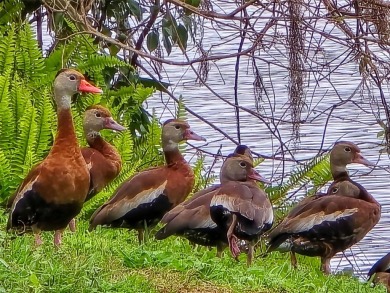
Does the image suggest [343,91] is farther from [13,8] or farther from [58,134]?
[58,134]

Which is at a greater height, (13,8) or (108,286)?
(13,8)

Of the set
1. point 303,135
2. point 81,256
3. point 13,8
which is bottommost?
point 303,135

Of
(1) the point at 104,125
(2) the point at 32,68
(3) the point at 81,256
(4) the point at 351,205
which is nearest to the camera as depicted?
(3) the point at 81,256

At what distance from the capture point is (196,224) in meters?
8.28

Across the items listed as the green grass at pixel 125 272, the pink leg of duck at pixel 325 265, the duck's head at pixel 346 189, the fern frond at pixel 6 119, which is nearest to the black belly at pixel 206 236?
the green grass at pixel 125 272

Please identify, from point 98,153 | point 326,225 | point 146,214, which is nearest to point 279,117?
point 98,153

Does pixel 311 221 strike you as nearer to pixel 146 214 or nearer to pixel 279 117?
pixel 146 214

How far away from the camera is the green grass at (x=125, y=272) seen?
563cm

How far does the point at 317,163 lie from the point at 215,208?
2685mm

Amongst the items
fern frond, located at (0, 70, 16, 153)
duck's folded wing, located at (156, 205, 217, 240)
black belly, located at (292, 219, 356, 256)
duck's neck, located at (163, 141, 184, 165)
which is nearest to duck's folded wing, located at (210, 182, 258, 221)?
duck's folded wing, located at (156, 205, 217, 240)

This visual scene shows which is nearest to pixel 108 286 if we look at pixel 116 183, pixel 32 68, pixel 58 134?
pixel 58 134

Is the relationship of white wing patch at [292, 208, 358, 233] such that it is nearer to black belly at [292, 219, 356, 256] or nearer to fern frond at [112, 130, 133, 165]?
black belly at [292, 219, 356, 256]

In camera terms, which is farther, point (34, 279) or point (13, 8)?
point (13, 8)

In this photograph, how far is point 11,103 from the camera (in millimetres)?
10383
